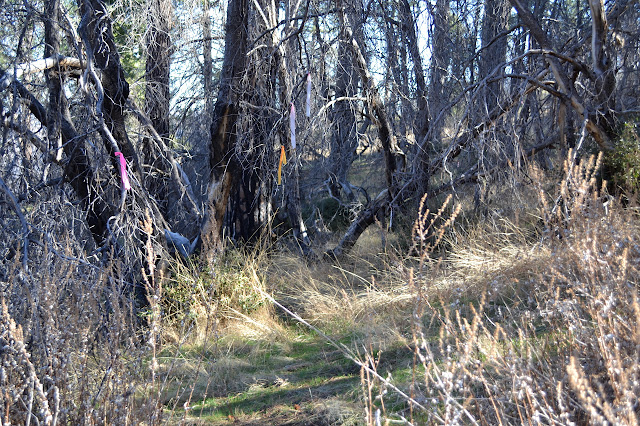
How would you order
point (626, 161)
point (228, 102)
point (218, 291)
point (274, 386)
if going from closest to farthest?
point (274, 386), point (626, 161), point (218, 291), point (228, 102)

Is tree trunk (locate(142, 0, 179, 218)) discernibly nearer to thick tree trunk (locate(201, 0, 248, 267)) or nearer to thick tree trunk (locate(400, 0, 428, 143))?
thick tree trunk (locate(201, 0, 248, 267))

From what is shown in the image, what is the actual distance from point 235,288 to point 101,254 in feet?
5.03

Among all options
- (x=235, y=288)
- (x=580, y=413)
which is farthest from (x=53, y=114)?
(x=580, y=413)

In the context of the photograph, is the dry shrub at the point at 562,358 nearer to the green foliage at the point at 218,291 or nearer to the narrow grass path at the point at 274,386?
the narrow grass path at the point at 274,386

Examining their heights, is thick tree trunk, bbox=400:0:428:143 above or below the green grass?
above

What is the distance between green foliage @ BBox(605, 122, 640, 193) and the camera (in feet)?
20.7

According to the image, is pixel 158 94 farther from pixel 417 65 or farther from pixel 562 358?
A: pixel 562 358

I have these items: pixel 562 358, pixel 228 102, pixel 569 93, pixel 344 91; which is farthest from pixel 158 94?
pixel 562 358

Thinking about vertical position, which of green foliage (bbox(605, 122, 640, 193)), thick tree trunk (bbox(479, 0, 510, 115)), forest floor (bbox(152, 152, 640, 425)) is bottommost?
forest floor (bbox(152, 152, 640, 425))

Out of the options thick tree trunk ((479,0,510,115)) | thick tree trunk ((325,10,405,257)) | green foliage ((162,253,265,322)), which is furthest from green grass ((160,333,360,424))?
thick tree trunk ((479,0,510,115))

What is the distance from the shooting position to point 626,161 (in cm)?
635

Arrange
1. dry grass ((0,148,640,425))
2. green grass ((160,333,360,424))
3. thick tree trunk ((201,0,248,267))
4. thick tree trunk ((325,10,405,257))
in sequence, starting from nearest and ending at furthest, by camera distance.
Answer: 1. dry grass ((0,148,640,425))
2. green grass ((160,333,360,424))
3. thick tree trunk ((201,0,248,267))
4. thick tree trunk ((325,10,405,257))

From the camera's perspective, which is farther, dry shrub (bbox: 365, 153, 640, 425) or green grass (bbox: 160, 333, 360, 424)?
green grass (bbox: 160, 333, 360, 424)

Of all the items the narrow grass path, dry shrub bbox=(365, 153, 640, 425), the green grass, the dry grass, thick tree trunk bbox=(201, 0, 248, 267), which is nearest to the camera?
dry shrub bbox=(365, 153, 640, 425)
